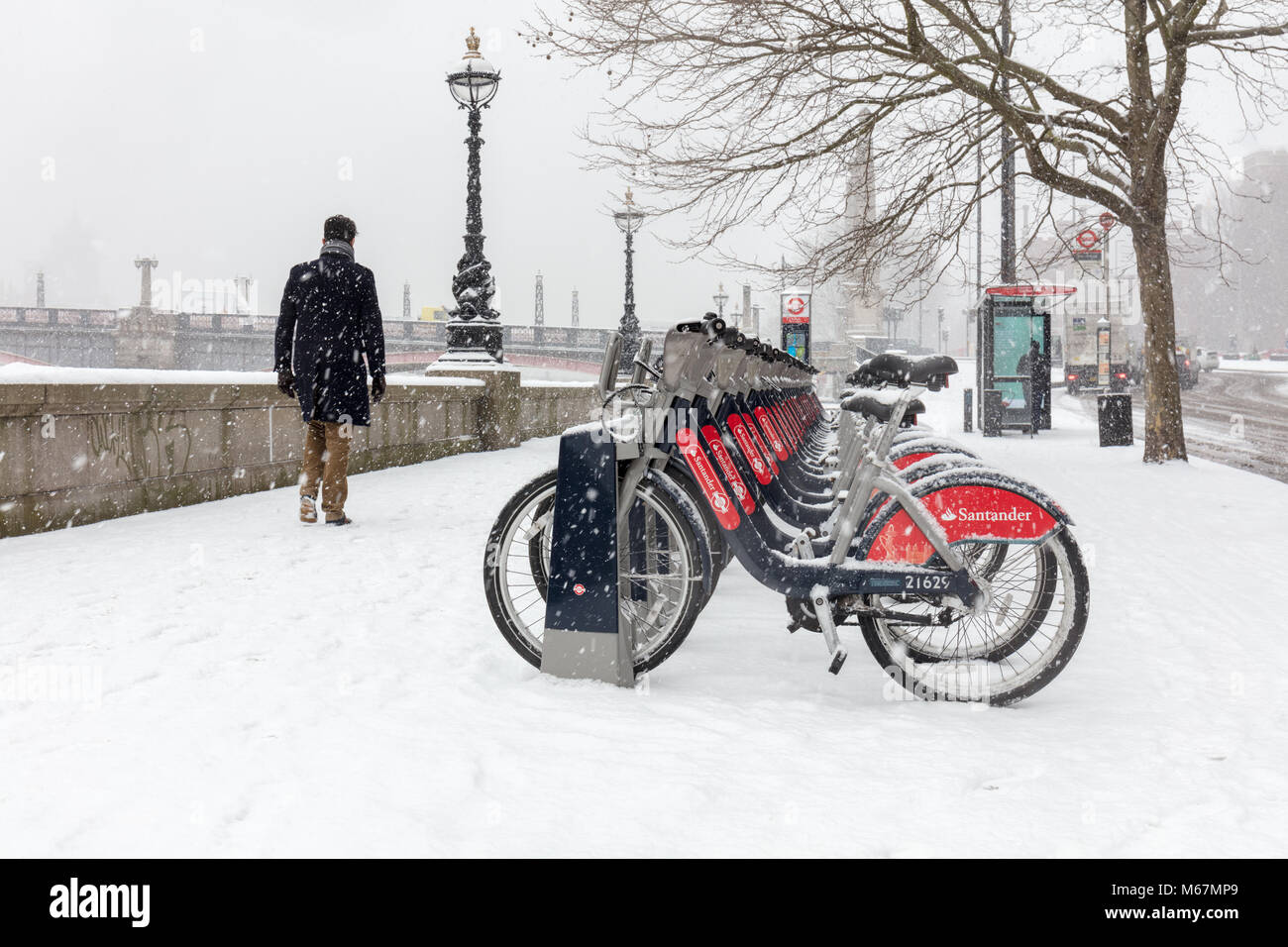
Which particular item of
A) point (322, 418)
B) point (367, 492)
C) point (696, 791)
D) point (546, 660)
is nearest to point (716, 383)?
point (546, 660)

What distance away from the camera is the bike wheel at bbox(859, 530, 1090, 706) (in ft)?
11.2

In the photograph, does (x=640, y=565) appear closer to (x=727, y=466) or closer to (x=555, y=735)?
(x=727, y=466)

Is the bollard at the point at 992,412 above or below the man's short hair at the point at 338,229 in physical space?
below

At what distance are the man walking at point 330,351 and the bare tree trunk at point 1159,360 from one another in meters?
8.92

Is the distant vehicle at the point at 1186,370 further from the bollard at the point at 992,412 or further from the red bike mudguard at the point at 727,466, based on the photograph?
the red bike mudguard at the point at 727,466

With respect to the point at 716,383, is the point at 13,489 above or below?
below

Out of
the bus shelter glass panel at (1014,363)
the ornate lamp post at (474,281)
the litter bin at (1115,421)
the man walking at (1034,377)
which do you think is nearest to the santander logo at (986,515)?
the ornate lamp post at (474,281)

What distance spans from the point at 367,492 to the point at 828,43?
6245mm

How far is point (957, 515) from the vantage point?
137 inches

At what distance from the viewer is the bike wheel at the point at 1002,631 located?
3424mm

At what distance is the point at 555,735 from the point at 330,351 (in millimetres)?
4661

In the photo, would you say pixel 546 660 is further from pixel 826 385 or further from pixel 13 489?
pixel 826 385

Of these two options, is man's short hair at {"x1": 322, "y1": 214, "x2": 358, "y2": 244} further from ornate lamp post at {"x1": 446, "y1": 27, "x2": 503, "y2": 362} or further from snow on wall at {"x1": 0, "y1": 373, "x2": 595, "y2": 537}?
ornate lamp post at {"x1": 446, "y1": 27, "x2": 503, "y2": 362}

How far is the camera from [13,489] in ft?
21.0
